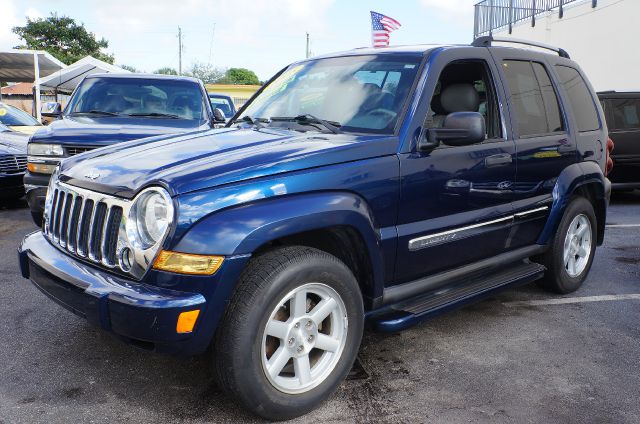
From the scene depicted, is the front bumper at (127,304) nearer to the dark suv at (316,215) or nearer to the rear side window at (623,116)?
the dark suv at (316,215)

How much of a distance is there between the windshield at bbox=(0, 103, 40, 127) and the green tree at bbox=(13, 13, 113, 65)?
4996cm

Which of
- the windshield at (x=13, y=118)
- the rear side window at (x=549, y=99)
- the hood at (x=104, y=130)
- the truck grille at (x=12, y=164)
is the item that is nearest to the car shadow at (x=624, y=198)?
the rear side window at (x=549, y=99)

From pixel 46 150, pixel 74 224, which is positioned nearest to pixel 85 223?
pixel 74 224

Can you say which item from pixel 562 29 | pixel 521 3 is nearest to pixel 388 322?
pixel 562 29

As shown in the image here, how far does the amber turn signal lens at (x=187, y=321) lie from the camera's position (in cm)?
243

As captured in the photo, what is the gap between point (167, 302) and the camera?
243cm

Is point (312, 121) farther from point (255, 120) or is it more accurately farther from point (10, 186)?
point (10, 186)

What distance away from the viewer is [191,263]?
8.11 ft

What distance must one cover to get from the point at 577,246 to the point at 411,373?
233 cm

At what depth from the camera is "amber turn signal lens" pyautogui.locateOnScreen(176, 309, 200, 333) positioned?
243cm

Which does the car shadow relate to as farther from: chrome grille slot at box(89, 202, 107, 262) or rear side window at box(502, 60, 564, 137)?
chrome grille slot at box(89, 202, 107, 262)

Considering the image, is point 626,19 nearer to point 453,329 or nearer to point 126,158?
point 453,329

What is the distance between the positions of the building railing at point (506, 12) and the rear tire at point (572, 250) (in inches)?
546

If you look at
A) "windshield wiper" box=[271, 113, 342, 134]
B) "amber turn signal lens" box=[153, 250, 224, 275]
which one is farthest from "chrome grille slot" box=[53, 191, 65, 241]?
"windshield wiper" box=[271, 113, 342, 134]
